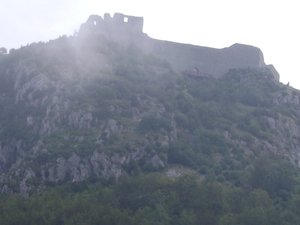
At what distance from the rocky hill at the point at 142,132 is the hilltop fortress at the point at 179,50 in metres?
1.32

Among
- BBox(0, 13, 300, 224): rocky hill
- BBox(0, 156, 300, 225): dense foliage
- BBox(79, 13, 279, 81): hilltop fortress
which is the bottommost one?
BBox(0, 156, 300, 225): dense foliage

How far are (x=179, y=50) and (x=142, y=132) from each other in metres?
20.1

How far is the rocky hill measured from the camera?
45469 mm

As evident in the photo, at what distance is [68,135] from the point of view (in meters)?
50.6

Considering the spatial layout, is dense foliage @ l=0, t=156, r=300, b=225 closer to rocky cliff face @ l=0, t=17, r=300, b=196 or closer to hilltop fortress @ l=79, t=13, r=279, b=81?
rocky cliff face @ l=0, t=17, r=300, b=196

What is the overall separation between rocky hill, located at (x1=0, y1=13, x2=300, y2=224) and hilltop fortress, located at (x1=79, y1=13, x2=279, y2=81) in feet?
4.32

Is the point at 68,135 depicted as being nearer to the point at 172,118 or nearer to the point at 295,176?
the point at 172,118

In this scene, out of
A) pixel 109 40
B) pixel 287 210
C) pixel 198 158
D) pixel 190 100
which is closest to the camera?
pixel 287 210

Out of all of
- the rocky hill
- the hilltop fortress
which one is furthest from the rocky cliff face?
the hilltop fortress

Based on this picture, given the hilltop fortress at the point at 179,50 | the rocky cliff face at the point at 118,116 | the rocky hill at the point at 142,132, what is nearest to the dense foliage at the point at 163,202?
the rocky hill at the point at 142,132

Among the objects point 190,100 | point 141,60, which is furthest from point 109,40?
point 190,100

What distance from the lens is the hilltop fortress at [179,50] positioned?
6906 cm

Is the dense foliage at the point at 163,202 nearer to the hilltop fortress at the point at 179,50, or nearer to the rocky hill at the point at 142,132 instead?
the rocky hill at the point at 142,132

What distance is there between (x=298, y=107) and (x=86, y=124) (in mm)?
22804
